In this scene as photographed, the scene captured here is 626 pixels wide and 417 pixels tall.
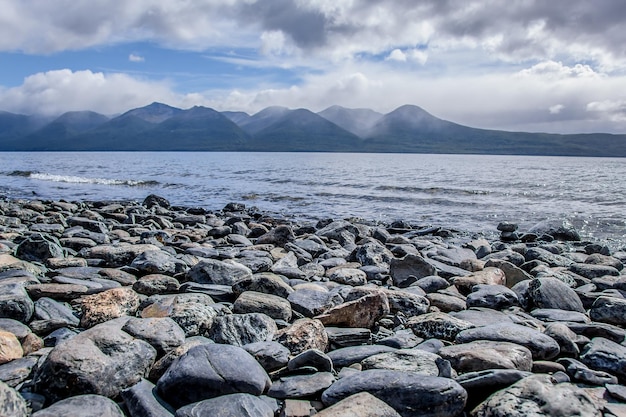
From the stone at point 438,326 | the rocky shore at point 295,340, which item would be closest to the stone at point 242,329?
the rocky shore at point 295,340

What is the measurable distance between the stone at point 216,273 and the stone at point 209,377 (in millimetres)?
2412

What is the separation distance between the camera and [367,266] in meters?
7.63

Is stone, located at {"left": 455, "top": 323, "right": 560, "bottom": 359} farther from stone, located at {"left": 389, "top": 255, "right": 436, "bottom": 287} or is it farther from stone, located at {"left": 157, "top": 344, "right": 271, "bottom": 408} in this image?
stone, located at {"left": 389, "top": 255, "right": 436, "bottom": 287}

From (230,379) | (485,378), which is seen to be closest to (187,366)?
(230,379)

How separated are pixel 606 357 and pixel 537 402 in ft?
5.10

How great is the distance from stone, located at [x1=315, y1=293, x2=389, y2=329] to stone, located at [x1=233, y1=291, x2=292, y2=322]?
369 mm

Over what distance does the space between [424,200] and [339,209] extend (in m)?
5.52

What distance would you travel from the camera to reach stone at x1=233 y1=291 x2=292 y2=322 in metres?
4.73

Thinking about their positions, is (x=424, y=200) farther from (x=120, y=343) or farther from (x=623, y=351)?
(x=120, y=343)

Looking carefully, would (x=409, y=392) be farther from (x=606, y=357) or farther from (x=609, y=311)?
(x=609, y=311)

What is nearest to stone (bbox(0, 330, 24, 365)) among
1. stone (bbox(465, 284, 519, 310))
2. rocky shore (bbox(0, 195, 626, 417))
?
rocky shore (bbox(0, 195, 626, 417))

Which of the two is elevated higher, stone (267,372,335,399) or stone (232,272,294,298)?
stone (232,272,294,298)

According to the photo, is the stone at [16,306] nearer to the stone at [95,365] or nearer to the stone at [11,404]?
the stone at [95,365]

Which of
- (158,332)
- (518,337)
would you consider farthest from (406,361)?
(158,332)
